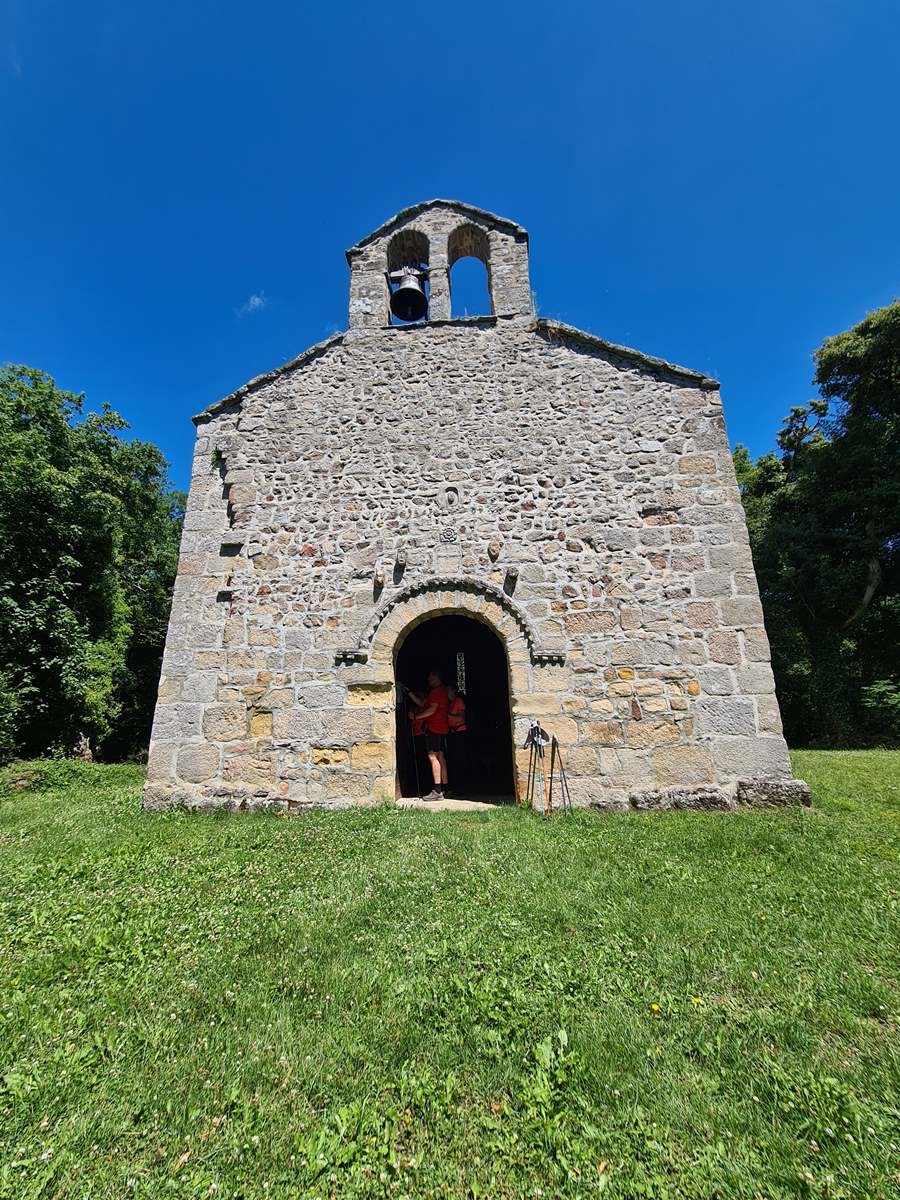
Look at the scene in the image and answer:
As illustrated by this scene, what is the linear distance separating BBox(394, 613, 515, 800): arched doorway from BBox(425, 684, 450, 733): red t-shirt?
1.95m

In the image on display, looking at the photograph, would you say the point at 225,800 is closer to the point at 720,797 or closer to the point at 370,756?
the point at 370,756

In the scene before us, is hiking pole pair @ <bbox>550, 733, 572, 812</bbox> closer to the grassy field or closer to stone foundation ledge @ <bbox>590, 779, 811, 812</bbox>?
stone foundation ledge @ <bbox>590, 779, 811, 812</bbox>

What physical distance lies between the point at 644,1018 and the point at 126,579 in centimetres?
2235

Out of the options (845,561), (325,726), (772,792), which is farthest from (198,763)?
(845,561)

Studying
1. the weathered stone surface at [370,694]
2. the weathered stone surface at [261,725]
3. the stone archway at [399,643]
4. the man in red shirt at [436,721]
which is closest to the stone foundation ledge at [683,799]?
the stone archway at [399,643]

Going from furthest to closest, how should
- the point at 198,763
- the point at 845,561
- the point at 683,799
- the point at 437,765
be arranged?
the point at 845,561, the point at 437,765, the point at 198,763, the point at 683,799

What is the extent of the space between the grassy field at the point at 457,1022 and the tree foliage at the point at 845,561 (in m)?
13.2

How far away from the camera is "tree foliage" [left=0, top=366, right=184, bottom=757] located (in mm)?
13367

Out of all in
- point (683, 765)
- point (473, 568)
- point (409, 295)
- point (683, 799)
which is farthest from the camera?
point (409, 295)

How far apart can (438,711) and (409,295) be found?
23.5ft

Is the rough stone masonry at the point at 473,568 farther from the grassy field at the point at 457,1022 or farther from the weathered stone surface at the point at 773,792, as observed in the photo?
the grassy field at the point at 457,1022

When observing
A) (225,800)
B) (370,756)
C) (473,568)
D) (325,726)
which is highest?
(473,568)

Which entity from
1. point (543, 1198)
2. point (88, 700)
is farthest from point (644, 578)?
point (88, 700)

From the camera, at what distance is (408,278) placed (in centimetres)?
892
